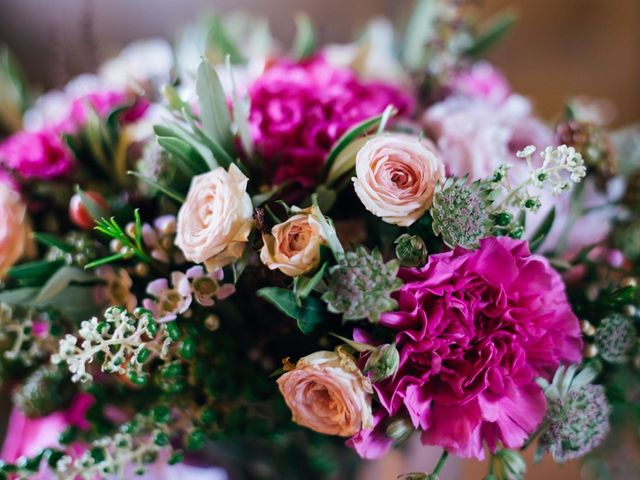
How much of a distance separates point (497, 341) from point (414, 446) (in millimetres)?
290

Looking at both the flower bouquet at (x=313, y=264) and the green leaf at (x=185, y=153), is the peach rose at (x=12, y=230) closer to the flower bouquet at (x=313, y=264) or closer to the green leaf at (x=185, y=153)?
the flower bouquet at (x=313, y=264)

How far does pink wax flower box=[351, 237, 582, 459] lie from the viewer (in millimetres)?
476

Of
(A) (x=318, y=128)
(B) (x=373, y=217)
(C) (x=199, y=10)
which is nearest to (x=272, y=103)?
(A) (x=318, y=128)

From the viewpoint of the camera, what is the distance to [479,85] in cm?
78

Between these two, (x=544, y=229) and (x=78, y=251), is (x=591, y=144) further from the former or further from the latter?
(x=78, y=251)

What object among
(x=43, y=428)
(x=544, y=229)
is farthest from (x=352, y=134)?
(x=43, y=428)

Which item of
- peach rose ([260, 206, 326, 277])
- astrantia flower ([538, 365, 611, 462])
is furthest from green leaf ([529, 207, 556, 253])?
peach rose ([260, 206, 326, 277])

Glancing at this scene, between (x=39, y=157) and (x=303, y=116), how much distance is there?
0.91 feet

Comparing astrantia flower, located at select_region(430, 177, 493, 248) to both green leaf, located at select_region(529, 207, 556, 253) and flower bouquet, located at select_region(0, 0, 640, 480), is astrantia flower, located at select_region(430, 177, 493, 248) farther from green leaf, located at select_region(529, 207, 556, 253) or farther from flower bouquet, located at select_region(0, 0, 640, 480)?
green leaf, located at select_region(529, 207, 556, 253)

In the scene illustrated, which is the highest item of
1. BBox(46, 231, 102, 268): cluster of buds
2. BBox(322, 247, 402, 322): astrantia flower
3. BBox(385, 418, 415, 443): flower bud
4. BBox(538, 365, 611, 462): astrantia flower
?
BBox(46, 231, 102, 268): cluster of buds

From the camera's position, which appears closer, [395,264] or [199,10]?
[395,264]

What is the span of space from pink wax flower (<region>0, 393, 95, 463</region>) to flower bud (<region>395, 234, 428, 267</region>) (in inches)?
16.2

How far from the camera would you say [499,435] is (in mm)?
497

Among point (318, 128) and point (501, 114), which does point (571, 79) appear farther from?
point (318, 128)
